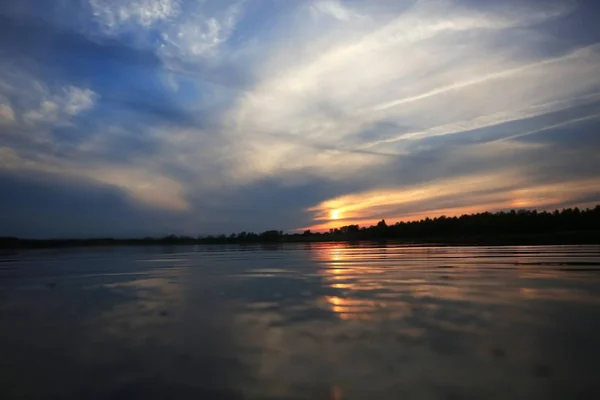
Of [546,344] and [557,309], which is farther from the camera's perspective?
[557,309]

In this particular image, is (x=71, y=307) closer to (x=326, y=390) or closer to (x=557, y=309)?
(x=326, y=390)

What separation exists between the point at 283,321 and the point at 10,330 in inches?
246

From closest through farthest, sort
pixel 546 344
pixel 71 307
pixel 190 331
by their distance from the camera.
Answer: pixel 546 344 → pixel 190 331 → pixel 71 307

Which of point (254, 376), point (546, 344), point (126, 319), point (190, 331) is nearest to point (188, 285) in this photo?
point (126, 319)

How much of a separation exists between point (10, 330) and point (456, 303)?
35.6ft

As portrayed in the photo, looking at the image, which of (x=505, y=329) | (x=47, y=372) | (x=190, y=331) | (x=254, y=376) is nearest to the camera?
Result: (x=254, y=376)

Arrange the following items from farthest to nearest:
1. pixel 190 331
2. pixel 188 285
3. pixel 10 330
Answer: pixel 188 285 → pixel 10 330 → pixel 190 331

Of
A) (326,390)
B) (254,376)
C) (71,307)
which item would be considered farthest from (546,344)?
(71,307)

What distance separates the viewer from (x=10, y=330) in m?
10.4

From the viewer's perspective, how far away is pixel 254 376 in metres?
6.59

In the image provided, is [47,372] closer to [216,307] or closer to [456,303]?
[216,307]

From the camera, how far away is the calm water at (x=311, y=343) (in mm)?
6117

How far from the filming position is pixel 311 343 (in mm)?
8258

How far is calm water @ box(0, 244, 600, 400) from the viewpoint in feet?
20.1
